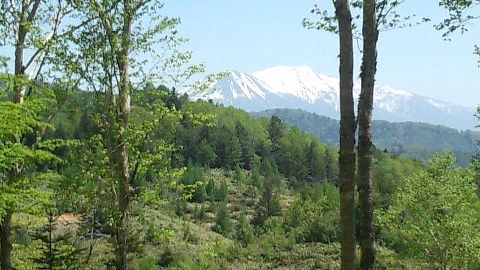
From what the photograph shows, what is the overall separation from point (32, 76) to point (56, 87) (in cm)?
154

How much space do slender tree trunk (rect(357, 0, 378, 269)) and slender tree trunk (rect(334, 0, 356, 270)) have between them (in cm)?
66

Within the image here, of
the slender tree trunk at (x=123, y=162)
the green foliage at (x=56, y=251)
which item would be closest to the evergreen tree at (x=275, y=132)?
the green foliage at (x=56, y=251)

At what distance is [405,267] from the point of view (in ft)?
102

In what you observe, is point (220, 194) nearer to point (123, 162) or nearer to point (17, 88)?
point (17, 88)

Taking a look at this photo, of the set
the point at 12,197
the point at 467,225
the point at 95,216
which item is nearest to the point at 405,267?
the point at 467,225

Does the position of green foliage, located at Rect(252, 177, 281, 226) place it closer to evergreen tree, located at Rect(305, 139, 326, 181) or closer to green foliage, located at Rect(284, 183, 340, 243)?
green foliage, located at Rect(284, 183, 340, 243)

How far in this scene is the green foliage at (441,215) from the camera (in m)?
22.3

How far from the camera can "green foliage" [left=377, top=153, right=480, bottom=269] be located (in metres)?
22.3

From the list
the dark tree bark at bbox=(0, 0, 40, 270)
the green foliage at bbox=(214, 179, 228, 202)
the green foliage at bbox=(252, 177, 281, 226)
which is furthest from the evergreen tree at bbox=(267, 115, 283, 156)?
the dark tree bark at bbox=(0, 0, 40, 270)

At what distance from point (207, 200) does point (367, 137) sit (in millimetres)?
75510

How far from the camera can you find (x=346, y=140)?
18.0ft

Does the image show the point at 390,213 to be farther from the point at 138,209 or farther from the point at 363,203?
the point at 363,203

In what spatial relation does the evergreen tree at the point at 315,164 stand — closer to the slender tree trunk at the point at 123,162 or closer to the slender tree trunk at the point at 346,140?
the slender tree trunk at the point at 123,162

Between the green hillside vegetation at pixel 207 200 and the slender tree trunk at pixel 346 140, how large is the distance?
3.67m
